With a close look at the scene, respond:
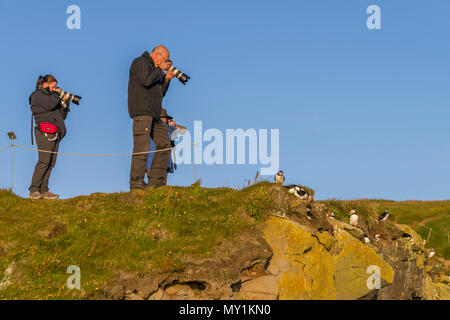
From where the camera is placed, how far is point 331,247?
14188 millimetres

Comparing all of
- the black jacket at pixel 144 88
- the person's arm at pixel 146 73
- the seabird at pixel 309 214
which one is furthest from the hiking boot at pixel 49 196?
the seabird at pixel 309 214

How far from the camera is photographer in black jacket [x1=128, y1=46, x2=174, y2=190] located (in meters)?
14.9

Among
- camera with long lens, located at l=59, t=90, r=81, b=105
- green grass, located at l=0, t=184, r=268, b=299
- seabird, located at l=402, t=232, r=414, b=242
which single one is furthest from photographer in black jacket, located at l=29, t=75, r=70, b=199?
seabird, located at l=402, t=232, r=414, b=242

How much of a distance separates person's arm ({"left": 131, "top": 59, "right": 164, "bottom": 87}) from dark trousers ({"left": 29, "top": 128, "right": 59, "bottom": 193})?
3.53 meters

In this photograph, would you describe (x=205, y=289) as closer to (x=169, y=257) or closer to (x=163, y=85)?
(x=169, y=257)

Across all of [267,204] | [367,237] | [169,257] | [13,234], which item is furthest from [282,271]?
[13,234]

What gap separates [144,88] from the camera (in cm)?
1505

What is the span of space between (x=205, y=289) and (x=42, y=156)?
7.12 m

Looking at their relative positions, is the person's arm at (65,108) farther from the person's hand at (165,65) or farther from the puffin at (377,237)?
the puffin at (377,237)

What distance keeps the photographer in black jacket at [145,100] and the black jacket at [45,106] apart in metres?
2.41

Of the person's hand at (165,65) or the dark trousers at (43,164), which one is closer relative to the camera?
the dark trousers at (43,164)

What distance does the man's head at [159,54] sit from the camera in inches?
597
